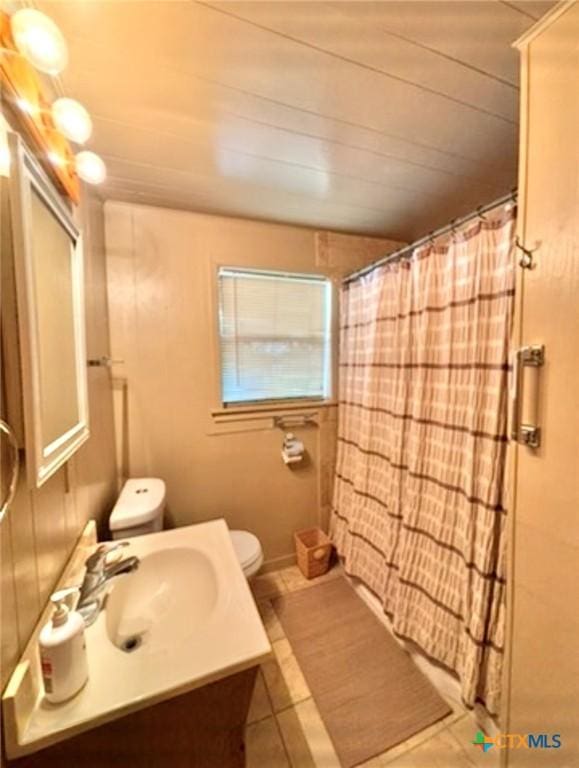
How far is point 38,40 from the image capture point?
63 centimetres

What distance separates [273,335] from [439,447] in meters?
1.19

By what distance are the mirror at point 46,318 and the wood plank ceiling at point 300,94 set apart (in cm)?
46

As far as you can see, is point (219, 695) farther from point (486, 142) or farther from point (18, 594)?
point (486, 142)

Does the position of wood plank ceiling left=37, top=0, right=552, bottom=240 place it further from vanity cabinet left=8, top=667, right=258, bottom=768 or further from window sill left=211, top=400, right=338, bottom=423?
vanity cabinet left=8, top=667, right=258, bottom=768

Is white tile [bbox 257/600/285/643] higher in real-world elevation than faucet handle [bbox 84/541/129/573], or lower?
lower

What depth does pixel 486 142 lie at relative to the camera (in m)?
1.20

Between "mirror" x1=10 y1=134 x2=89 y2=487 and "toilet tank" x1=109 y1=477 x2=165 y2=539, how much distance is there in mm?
521

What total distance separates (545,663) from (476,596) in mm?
338

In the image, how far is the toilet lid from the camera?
5.18 ft

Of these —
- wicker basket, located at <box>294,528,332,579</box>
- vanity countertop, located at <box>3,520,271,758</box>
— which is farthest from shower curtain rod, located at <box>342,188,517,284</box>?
wicker basket, located at <box>294,528,332,579</box>

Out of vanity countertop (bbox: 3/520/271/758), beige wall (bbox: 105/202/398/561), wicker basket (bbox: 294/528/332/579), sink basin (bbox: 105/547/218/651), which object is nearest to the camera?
vanity countertop (bbox: 3/520/271/758)

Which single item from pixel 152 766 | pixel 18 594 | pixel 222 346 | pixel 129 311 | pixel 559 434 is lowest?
pixel 152 766

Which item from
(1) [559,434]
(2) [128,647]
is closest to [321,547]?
(2) [128,647]

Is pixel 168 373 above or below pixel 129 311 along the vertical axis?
below
